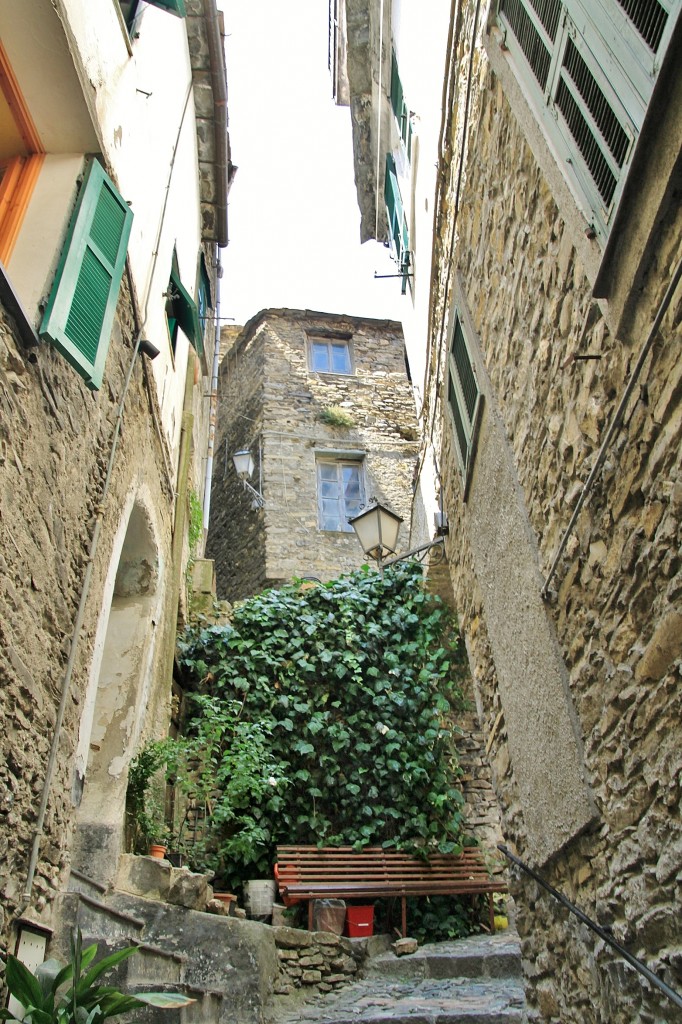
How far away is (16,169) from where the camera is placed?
12.7 feet

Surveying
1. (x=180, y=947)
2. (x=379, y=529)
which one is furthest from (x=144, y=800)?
(x=379, y=529)

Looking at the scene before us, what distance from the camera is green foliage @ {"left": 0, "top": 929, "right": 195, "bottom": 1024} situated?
9.05 feet

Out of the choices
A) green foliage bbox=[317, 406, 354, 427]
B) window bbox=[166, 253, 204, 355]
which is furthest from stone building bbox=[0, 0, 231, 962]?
green foliage bbox=[317, 406, 354, 427]

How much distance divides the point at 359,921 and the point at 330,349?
32.8ft

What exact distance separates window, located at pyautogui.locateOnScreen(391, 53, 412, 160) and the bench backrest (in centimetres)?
647

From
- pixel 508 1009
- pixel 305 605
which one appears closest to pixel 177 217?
pixel 305 605

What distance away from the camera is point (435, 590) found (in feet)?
29.3

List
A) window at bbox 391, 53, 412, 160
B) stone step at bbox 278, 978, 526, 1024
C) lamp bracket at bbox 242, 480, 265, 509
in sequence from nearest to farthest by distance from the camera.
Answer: stone step at bbox 278, 978, 526, 1024 → window at bbox 391, 53, 412, 160 → lamp bracket at bbox 242, 480, 265, 509

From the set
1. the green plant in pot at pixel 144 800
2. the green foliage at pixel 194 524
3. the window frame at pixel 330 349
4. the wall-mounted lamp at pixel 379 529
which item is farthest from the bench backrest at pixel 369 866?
the window frame at pixel 330 349

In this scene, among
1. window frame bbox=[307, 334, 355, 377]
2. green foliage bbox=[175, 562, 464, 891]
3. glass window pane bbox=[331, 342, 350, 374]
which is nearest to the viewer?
green foliage bbox=[175, 562, 464, 891]

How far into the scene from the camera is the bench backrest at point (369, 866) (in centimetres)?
659

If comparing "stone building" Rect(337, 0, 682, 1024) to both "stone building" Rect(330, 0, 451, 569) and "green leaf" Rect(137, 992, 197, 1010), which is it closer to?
"stone building" Rect(330, 0, 451, 569)

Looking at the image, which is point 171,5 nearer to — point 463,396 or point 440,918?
point 463,396

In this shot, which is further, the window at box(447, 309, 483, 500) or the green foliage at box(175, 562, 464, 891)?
the green foliage at box(175, 562, 464, 891)
